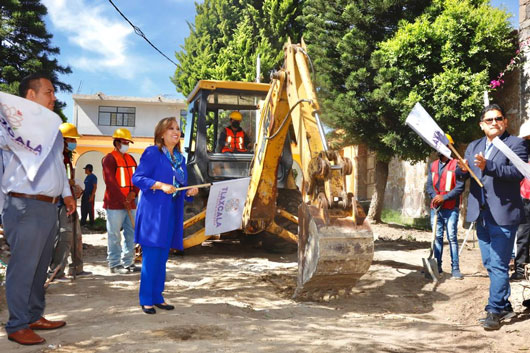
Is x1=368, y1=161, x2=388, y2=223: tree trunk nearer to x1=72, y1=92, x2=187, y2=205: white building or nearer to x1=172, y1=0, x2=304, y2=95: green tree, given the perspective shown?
x1=172, y1=0, x2=304, y2=95: green tree

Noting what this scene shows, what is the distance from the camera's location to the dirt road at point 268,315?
3.26 metres

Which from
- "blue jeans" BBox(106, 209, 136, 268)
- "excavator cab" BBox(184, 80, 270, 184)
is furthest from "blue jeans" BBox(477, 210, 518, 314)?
"blue jeans" BBox(106, 209, 136, 268)

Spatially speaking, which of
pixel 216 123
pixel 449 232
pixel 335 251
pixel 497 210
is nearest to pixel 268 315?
pixel 335 251

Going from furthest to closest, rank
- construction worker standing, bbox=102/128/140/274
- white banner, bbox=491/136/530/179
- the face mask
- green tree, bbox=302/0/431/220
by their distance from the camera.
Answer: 1. green tree, bbox=302/0/431/220
2. construction worker standing, bbox=102/128/140/274
3. the face mask
4. white banner, bbox=491/136/530/179

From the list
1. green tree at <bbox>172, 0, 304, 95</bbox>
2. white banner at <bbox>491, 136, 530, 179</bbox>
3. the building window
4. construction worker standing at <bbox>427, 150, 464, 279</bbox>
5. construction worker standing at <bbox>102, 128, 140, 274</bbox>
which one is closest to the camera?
white banner at <bbox>491, 136, 530, 179</bbox>

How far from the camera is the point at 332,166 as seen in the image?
4.27 meters

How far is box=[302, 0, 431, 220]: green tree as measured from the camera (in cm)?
1155

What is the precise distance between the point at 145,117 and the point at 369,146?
72.6ft

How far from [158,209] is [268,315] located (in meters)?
1.40

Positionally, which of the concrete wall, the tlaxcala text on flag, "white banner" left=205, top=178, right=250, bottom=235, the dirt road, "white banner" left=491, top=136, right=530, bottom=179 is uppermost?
the concrete wall

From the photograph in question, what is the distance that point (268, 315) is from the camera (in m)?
4.19

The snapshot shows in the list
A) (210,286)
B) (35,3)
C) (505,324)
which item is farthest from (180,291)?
(35,3)

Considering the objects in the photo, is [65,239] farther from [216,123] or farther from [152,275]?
[216,123]

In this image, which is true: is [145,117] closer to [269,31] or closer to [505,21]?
[269,31]
